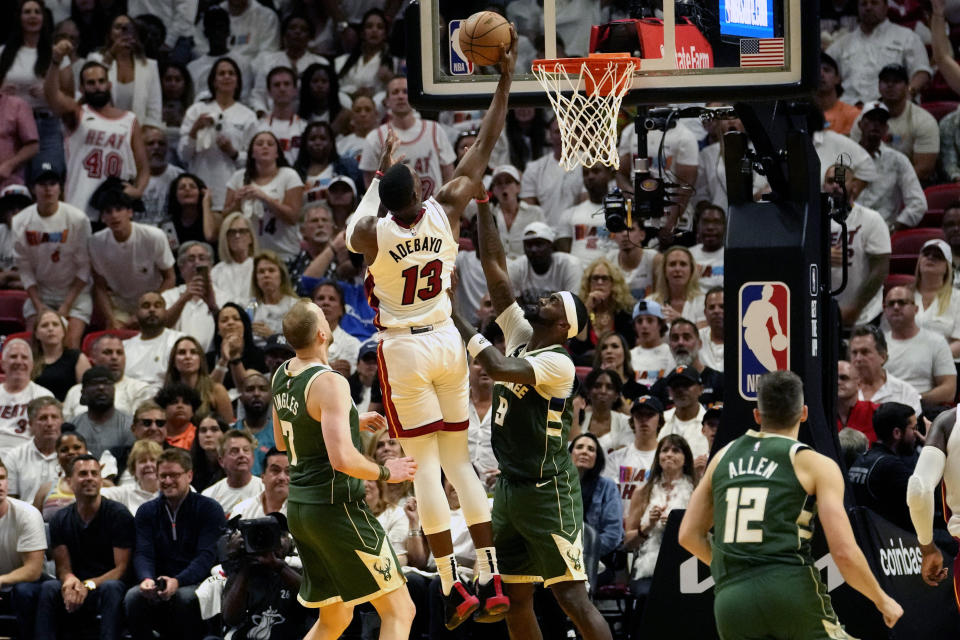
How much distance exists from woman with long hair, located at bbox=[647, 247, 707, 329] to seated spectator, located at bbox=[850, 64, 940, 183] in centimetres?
270

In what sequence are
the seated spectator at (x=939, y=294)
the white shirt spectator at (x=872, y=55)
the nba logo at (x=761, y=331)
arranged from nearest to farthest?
the nba logo at (x=761, y=331), the seated spectator at (x=939, y=294), the white shirt spectator at (x=872, y=55)

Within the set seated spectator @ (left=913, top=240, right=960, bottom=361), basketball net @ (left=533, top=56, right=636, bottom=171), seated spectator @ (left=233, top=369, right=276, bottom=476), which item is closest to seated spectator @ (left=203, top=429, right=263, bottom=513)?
seated spectator @ (left=233, top=369, right=276, bottom=476)

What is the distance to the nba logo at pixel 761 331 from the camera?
1018 centimetres

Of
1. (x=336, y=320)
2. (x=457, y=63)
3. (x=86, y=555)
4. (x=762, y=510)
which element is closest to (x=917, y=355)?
(x=336, y=320)

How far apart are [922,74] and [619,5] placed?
3782 millimetres

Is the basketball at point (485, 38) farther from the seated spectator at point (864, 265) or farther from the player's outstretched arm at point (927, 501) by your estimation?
the seated spectator at point (864, 265)

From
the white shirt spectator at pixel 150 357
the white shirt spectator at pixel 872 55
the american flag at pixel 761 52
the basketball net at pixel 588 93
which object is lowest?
the white shirt spectator at pixel 150 357

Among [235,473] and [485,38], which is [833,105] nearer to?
[235,473]

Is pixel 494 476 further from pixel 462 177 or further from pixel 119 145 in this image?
pixel 119 145

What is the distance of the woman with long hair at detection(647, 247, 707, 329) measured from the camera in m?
14.4

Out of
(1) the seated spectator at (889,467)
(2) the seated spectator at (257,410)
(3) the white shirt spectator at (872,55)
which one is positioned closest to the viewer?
(1) the seated spectator at (889,467)

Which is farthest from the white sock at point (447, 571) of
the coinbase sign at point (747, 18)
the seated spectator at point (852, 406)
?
the seated spectator at point (852, 406)

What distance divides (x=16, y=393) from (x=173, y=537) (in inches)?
110

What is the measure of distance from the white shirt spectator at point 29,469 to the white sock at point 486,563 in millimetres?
5762
